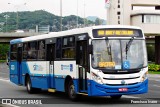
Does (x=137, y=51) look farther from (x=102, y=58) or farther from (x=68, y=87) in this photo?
(x=68, y=87)

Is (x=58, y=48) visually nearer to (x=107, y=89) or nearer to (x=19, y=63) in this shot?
(x=107, y=89)

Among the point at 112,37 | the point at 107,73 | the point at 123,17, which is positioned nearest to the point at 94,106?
the point at 107,73

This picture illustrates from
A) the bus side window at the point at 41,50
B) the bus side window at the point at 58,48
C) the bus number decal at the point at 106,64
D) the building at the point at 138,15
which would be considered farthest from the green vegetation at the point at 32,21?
the bus number decal at the point at 106,64

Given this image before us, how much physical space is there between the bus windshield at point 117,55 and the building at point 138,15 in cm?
7099

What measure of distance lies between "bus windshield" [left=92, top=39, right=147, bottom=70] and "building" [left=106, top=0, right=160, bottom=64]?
233 feet

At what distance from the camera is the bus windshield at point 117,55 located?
15.6 meters

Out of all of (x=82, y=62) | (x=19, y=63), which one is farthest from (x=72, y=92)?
(x=19, y=63)

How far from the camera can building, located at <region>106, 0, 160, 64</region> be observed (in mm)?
87625

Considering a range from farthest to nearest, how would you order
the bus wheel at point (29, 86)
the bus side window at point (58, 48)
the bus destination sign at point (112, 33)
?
the bus wheel at point (29, 86)
the bus side window at point (58, 48)
the bus destination sign at point (112, 33)

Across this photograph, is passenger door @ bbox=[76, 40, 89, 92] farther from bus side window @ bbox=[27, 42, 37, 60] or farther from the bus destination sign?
bus side window @ bbox=[27, 42, 37, 60]

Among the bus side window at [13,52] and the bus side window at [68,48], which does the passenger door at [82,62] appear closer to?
the bus side window at [68,48]

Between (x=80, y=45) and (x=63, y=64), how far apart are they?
170cm

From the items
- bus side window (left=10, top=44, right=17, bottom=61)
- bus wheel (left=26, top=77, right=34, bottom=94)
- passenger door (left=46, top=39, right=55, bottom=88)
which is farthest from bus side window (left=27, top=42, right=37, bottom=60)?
bus side window (left=10, top=44, right=17, bottom=61)

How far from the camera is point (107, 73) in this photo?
15.5 meters
